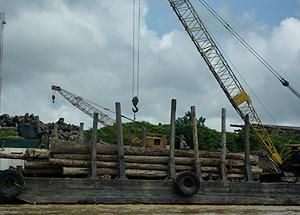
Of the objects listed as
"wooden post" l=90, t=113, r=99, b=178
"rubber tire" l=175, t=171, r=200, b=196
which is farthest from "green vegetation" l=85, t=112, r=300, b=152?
"wooden post" l=90, t=113, r=99, b=178

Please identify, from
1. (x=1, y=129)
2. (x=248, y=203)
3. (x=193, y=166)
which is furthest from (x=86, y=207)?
(x=1, y=129)

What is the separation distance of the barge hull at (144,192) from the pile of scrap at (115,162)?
740 millimetres

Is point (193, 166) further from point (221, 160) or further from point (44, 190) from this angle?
point (44, 190)

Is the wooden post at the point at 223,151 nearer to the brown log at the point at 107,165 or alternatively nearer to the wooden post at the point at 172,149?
the brown log at the point at 107,165

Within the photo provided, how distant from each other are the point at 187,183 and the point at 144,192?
74.2 inches

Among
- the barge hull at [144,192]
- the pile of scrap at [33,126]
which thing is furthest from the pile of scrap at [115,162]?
the pile of scrap at [33,126]

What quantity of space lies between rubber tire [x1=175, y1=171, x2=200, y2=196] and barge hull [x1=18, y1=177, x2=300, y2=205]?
264 millimetres

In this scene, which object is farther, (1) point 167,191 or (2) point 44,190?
(1) point 167,191

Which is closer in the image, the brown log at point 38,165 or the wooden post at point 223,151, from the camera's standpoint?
the brown log at point 38,165

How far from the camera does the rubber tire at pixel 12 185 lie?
19.5m

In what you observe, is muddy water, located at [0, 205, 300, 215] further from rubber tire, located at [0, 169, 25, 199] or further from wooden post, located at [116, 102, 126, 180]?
wooden post, located at [116, 102, 126, 180]

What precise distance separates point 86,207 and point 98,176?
7.72ft

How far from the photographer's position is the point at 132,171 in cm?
2159

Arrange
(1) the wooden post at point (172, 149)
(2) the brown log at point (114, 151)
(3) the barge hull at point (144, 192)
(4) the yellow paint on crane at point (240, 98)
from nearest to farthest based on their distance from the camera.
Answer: (3) the barge hull at point (144, 192)
(2) the brown log at point (114, 151)
(1) the wooden post at point (172, 149)
(4) the yellow paint on crane at point (240, 98)
